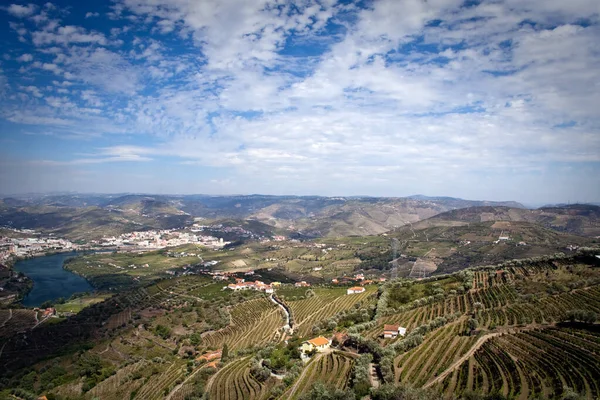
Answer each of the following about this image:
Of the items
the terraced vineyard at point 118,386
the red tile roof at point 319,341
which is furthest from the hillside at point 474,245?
Answer: the terraced vineyard at point 118,386

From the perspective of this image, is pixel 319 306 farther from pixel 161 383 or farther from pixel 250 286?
pixel 161 383

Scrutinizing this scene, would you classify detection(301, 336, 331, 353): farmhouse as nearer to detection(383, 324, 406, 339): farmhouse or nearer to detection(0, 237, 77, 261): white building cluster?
detection(383, 324, 406, 339): farmhouse

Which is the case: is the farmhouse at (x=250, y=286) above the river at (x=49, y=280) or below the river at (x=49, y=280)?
above

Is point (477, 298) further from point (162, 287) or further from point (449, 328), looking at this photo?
point (162, 287)

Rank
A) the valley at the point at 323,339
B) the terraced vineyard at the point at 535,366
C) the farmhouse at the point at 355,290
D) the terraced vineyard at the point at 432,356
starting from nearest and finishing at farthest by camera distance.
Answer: the terraced vineyard at the point at 535,366 < the valley at the point at 323,339 < the terraced vineyard at the point at 432,356 < the farmhouse at the point at 355,290

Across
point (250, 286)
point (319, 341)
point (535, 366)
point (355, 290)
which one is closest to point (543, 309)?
point (535, 366)

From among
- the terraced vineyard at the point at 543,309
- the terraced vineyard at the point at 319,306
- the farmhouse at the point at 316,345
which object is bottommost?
the terraced vineyard at the point at 319,306

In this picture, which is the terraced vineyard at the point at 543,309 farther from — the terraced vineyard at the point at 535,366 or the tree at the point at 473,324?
the terraced vineyard at the point at 535,366
